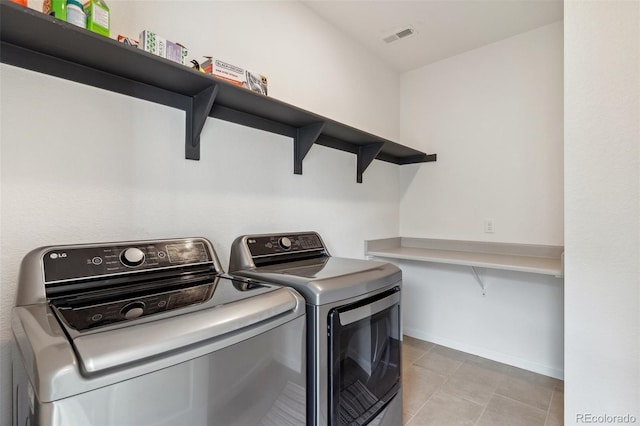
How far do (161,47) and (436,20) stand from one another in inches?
75.5

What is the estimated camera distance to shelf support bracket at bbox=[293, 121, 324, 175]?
6.18 feet

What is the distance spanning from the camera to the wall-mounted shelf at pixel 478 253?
2012 mm

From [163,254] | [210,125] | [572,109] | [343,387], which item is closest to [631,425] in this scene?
[343,387]

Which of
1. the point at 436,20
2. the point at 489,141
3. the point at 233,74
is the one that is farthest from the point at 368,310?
the point at 436,20

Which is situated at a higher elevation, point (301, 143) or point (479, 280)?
point (301, 143)

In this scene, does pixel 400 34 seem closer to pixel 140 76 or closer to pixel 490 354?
pixel 140 76

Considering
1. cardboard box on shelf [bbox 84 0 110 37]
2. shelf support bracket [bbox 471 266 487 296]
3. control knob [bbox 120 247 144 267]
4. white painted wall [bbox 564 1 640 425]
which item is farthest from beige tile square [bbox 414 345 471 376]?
cardboard box on shelf [bbox 84 0 110 37]

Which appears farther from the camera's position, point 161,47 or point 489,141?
point 489,141

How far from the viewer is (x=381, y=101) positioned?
9.29ft

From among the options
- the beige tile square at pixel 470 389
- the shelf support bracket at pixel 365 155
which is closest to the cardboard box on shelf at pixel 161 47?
the shelf support bracket at pixel 365 155

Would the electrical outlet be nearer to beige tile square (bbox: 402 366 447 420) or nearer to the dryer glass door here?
beige tile square (bbox: 402 366 447 420)

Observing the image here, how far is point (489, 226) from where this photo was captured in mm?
2561

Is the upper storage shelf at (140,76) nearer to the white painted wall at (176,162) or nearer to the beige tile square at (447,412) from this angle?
the white painted wall at (176,162)

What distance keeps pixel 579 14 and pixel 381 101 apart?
1.51 metres
